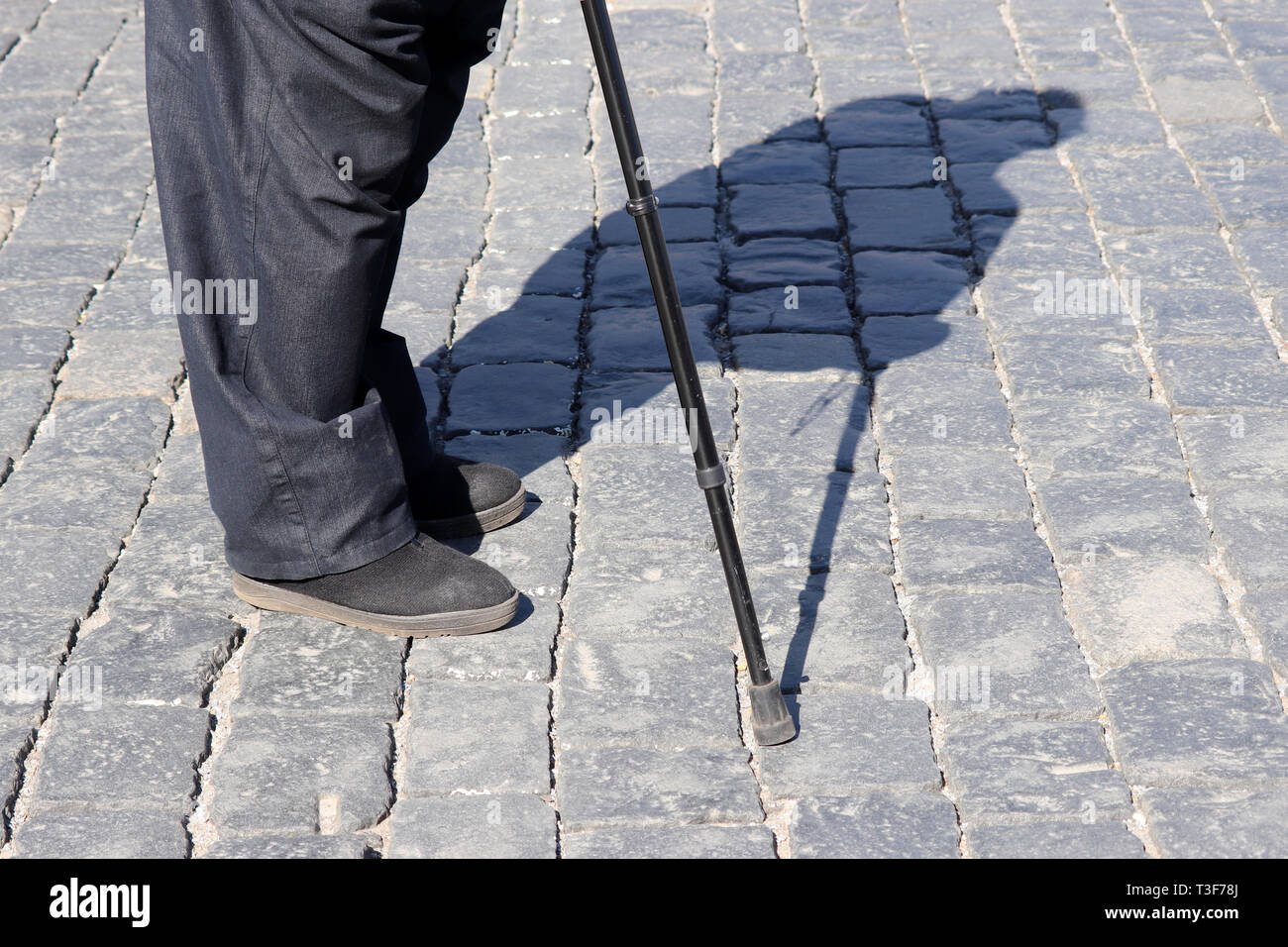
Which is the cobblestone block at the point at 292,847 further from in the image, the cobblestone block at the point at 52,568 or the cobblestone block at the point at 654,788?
the cobblestone block at the point at 52,568

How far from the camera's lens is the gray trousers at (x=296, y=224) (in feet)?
8.63

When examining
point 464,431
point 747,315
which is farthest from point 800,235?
point 464,431

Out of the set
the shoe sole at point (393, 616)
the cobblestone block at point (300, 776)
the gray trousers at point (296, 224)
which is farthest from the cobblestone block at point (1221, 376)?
the cobblestone block at point (300, 776)

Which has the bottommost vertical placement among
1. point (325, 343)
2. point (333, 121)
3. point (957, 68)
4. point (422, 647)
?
point (957, 68)

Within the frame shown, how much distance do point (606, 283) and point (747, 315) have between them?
0.48m

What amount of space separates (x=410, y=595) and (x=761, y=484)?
3.08 ft

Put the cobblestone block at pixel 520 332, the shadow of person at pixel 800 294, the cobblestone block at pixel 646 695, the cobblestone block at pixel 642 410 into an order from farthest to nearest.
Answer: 1. the cobblestone block at pixel 520 332
2. the cobblestone block at pixel 642 410
3. the shadow of person at pixel 800 294
4. the cobblestone block at pixel 646 695

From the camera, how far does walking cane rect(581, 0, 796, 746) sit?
2377 mm

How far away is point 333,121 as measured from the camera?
2.65 m

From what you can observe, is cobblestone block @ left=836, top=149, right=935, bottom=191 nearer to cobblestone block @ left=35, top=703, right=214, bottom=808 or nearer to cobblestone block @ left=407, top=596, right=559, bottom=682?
cobblestone block @ left=407, top=596, right=559, bottom=682

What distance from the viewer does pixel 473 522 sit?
Answer: 11.1 feet

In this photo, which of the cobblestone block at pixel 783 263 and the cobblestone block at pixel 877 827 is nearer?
the cobblestone block at pixel 877 827

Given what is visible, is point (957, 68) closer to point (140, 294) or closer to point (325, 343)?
point (140, 294)

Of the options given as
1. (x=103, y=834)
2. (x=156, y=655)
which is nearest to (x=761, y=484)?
(x=156, y=655)
